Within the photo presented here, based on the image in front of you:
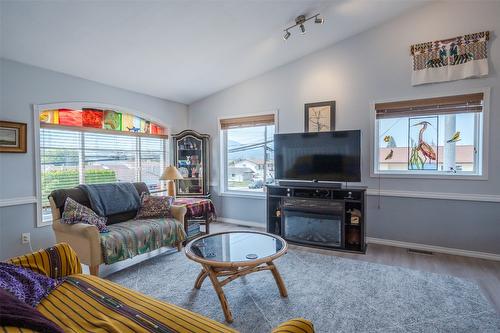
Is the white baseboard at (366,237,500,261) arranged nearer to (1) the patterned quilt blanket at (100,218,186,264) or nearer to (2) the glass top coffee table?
(2) the glass top coffee table

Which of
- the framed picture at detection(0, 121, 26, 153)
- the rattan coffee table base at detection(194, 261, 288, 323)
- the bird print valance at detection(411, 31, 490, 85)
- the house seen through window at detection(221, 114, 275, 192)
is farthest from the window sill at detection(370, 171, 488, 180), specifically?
the framed picture at detection(0, 121, 26, 153)

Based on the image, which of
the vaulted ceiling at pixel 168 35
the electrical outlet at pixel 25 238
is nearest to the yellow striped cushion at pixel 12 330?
the vaulted ceiling at pixel 168 35

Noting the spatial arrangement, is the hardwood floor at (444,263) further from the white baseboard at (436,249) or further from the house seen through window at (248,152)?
the house seen through window at (248,152)

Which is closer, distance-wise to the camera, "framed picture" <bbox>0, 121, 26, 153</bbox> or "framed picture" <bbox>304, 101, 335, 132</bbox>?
"framed picture" <bbox>0, 121, 26, 153</bbox>

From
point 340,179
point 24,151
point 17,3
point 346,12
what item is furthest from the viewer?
point 340,179

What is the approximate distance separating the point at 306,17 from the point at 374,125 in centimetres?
173

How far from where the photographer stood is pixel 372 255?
3.43 meters

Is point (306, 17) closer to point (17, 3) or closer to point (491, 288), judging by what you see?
point (17, 3)

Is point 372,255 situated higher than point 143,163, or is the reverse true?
point 143,163

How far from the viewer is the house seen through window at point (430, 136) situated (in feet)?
11.2

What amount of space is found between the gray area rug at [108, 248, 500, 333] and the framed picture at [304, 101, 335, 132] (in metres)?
2.01

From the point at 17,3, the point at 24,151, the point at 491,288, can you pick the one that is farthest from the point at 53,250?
the point at 491,288

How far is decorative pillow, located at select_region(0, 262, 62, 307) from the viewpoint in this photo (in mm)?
1459

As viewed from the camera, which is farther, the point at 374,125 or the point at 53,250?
the point at 374,125
